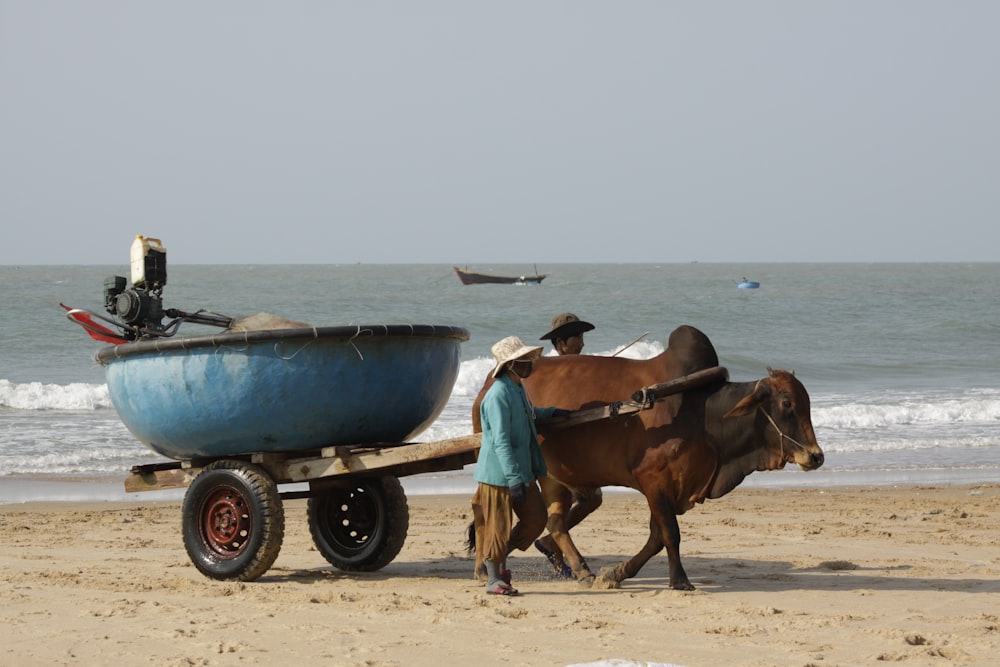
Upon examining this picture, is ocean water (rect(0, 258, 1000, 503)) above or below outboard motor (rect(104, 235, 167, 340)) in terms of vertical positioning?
below

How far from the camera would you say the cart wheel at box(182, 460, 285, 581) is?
23.1ft

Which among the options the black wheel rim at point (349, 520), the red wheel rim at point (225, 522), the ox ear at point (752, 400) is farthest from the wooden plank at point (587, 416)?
the red wheel rim at point (225, 522)

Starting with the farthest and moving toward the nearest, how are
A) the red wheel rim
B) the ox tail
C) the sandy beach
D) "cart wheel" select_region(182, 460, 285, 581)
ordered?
the ox tail, the red wheel rim, "cart wheel" select_region(182, 460, 285, 581), the sandy beach

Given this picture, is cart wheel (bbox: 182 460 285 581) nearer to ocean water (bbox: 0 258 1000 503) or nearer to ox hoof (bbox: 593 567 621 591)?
ox hoof (bbox: 593 567 621 591)

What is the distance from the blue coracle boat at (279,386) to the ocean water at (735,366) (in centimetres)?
475

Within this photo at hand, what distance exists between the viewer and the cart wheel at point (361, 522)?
770 centimetres

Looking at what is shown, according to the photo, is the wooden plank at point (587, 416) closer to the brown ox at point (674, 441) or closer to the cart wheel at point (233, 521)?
the brown ox at point (674, 441)

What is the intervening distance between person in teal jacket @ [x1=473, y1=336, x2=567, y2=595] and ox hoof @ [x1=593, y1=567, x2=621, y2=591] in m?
0.46

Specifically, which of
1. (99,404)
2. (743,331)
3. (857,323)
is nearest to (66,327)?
(99,404)

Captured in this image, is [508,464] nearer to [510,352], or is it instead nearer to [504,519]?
[504,519]

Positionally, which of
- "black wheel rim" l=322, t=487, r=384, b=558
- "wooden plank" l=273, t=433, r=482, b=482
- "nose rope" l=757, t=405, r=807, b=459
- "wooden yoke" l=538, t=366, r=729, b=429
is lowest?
"black wheel rim" l=322, t=487, r=384, b=558

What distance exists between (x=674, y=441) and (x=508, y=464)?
0.93 metres

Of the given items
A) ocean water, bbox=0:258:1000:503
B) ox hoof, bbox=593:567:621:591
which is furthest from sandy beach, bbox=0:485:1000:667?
ocean water, bbox=0:258:1000:503

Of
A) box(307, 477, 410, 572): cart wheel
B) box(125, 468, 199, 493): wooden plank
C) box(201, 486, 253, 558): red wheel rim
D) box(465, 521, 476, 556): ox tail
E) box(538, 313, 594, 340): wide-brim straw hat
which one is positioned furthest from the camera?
box(538, 313, 594, 340): wide-brim straw hat
